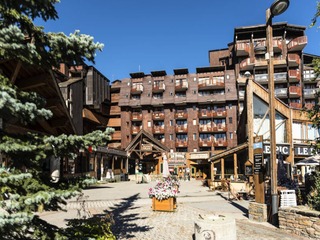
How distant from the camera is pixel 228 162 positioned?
124 feet

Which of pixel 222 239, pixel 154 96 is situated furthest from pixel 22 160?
pixel 154 96

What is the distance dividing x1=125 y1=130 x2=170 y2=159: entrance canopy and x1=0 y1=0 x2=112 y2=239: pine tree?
3886cm

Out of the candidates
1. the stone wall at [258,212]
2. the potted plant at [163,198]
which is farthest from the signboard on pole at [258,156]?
the potted plant at [163,198]

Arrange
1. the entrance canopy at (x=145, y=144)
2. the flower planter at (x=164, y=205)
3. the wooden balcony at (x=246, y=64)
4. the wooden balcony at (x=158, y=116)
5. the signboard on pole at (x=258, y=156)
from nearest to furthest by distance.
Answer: the signboard on pole at (x=258, y=156) → the flower planter at (x=164, y=205) → the entrance canopy at (x=145, y=144) → the wooden balcony at (x=246, y=64) → the wooden balcony at (x=158, y=116)

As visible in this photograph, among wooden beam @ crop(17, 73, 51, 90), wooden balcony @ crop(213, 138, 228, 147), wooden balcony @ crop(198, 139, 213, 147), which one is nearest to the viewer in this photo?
wooden beam @ crop(17, 73, 51, 90)

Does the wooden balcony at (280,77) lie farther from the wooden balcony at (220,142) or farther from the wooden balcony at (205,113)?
the wooden balcony at (220,142)

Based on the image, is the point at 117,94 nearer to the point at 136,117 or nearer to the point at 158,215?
the point at 136,117

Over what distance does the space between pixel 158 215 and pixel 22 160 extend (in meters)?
8.29

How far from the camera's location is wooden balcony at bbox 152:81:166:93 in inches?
2119

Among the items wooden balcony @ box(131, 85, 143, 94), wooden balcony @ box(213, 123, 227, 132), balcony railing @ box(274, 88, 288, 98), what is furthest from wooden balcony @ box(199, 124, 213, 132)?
wooden balcony @ box(131, 85, 143, 94)

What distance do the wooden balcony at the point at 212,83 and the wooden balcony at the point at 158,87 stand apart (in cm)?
632

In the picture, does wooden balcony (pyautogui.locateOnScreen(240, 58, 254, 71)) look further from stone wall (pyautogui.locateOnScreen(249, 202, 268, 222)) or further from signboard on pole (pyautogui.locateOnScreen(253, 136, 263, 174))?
stone wall (pyautogui.locateOnScreen(249, 202, 268, 222))

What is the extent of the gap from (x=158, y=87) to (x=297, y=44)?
77.4 ft

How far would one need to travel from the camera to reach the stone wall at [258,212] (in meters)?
10.4
